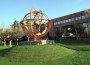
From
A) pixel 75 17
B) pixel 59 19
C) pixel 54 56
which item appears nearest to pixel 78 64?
pixel 54 56

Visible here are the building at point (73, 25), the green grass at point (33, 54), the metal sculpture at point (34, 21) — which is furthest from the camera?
the building at point (73, 25)

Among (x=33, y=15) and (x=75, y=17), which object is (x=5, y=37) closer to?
(x=75, y=17)

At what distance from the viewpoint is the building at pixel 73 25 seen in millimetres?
73206

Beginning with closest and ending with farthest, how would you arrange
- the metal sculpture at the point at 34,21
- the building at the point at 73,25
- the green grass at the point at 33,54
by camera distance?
the green grass at the point at 33,54
the metal sculpture at the point at 34,21
the building at the point at 73,25

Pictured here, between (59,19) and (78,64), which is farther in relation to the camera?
(59,19)

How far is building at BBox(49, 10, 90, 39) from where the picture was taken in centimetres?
7321

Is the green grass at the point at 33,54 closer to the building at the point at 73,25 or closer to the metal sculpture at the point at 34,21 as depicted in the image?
the metal sculpture at the point at 34,21

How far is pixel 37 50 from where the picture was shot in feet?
87.5

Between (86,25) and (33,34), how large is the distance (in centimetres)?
4616

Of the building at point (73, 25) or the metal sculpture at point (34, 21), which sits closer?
the metal sculpture at point (34, 21)

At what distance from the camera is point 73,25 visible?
80.2 metres

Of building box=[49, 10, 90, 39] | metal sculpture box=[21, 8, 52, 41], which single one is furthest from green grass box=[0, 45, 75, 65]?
building box=[49, 10, 90, 39]

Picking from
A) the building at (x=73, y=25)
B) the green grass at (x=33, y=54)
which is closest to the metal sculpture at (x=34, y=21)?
the green grass at (x=33, y=54)

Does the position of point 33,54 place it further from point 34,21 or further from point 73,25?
point 73,25
